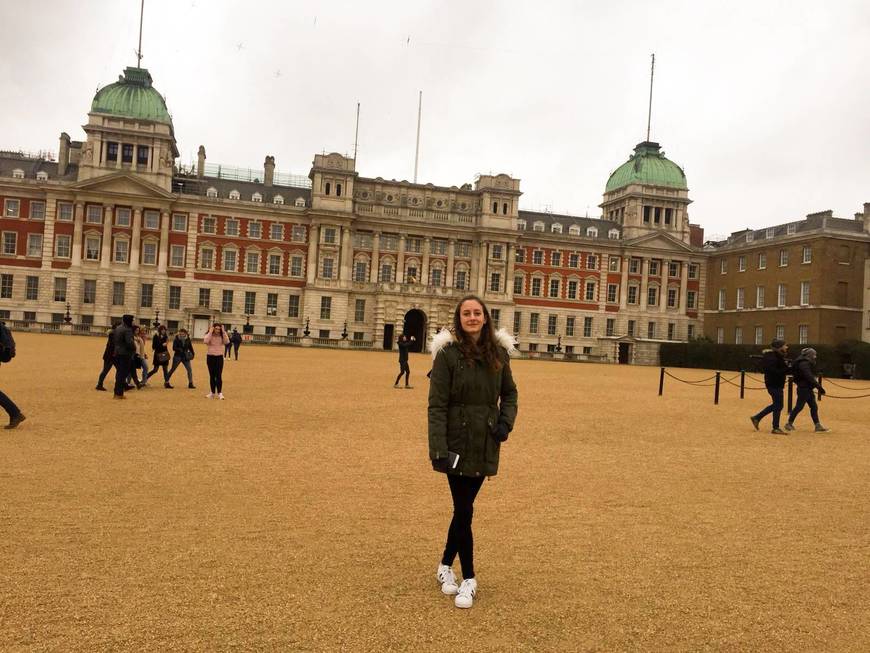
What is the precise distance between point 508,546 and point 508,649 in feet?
7.15

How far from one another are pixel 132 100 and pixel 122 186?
799 centimetres

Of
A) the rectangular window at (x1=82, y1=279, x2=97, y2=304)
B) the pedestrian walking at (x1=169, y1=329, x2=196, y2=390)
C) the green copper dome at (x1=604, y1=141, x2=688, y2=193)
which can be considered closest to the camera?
the pedestrian walking at (x1=169, y1=329, x2=196, y2=390)

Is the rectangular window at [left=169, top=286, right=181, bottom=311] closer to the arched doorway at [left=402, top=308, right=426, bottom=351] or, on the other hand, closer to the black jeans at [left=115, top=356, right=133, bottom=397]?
the arched doorway at [left=402, top=308, right=426, bottom=351]

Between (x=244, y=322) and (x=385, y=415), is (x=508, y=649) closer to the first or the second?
(x=385, y=415)

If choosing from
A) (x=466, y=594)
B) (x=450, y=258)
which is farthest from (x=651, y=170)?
(x=466, y=594)

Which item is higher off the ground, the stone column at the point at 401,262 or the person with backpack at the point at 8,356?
the stone column at the point at 401,262

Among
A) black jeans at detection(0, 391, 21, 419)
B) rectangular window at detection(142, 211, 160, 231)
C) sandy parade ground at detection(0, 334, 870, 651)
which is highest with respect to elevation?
rectangular window at detection(142, 211, 160, 231)

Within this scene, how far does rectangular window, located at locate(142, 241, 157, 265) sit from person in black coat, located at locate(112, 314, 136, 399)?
1981 inches

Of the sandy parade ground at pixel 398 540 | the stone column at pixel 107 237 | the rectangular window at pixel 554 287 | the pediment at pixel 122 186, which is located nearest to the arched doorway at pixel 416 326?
the rectangular window at pixel 554 287

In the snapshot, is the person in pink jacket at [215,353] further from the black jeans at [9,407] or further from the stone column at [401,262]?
the stone column at [401,262]

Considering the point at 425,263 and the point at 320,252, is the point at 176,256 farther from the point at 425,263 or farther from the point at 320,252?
the point at 425,263

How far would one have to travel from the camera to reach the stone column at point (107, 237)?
6200 centimetres

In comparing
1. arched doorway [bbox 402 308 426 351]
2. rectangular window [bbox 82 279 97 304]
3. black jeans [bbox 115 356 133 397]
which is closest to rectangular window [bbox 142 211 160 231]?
rectangular window [bbox 82 279 97 304]

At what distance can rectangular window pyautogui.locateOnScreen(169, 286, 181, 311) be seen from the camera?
64.1m
